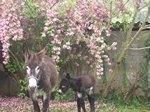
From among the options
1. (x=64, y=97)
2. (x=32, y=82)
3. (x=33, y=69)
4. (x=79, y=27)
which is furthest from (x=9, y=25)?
(x=32, y=82)

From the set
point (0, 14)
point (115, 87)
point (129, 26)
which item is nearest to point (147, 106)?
point (115, 87)

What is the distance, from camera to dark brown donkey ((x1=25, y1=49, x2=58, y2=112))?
1061 centimetres

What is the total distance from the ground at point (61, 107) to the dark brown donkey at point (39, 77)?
207cm

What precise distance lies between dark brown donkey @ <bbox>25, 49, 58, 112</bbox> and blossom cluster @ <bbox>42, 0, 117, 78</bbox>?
230cm

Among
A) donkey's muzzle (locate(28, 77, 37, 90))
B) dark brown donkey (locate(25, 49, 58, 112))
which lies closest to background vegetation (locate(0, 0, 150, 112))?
dark brown donkey (locate(25, 49, 58, 112))

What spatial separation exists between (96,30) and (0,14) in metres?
2.73

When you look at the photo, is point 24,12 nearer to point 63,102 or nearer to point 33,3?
point 33,3

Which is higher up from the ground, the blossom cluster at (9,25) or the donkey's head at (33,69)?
the blossom cluster at (9,25)

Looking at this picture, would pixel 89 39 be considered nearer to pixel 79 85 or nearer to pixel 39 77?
pixel 79 85

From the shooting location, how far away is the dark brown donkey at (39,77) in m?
10.6

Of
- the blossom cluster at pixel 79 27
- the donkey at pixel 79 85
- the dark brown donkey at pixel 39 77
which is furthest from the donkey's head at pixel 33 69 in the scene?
the blossom cluster at pixel 79 27

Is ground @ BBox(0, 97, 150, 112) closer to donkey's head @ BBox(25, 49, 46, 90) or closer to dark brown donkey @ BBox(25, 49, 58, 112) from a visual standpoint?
dark brown donkey @ BBox(25, 49, 58, 112)

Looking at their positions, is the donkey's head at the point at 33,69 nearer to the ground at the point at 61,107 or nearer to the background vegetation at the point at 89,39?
the ground at the point at 61,107

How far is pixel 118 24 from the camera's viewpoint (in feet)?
53.0
